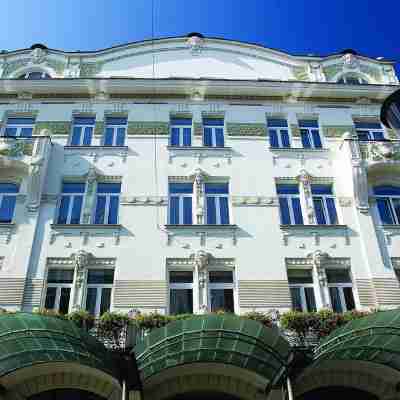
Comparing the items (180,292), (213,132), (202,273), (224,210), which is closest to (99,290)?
(180,292)

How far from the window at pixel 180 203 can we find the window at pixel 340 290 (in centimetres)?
441

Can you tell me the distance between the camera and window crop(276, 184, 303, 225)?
15.0 metres

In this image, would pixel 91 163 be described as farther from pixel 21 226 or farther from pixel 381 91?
pixel 381 91

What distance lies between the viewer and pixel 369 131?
57.9 feet

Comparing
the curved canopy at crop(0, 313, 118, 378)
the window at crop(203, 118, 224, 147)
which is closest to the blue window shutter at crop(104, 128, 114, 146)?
the window at crop(203, 118, 224, 147)

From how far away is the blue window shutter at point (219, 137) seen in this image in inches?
666

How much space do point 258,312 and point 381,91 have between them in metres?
10.3

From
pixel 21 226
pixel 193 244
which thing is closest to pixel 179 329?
pixel 193 244

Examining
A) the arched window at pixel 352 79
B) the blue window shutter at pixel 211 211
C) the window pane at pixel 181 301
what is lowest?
the window pane at pixel 181 301

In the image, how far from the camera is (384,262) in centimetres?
1380

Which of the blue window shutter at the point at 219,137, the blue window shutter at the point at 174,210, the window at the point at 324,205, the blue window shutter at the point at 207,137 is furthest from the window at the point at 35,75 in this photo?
the window at the point at 324,205

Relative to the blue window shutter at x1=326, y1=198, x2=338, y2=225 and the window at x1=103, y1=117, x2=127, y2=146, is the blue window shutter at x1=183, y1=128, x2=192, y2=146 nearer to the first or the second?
the window at x1=103, y1=117, x2=127, y2=146

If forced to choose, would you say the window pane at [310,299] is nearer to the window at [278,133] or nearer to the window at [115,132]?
the window at [278,133]

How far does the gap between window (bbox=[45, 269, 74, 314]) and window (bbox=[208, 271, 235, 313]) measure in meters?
3.86
